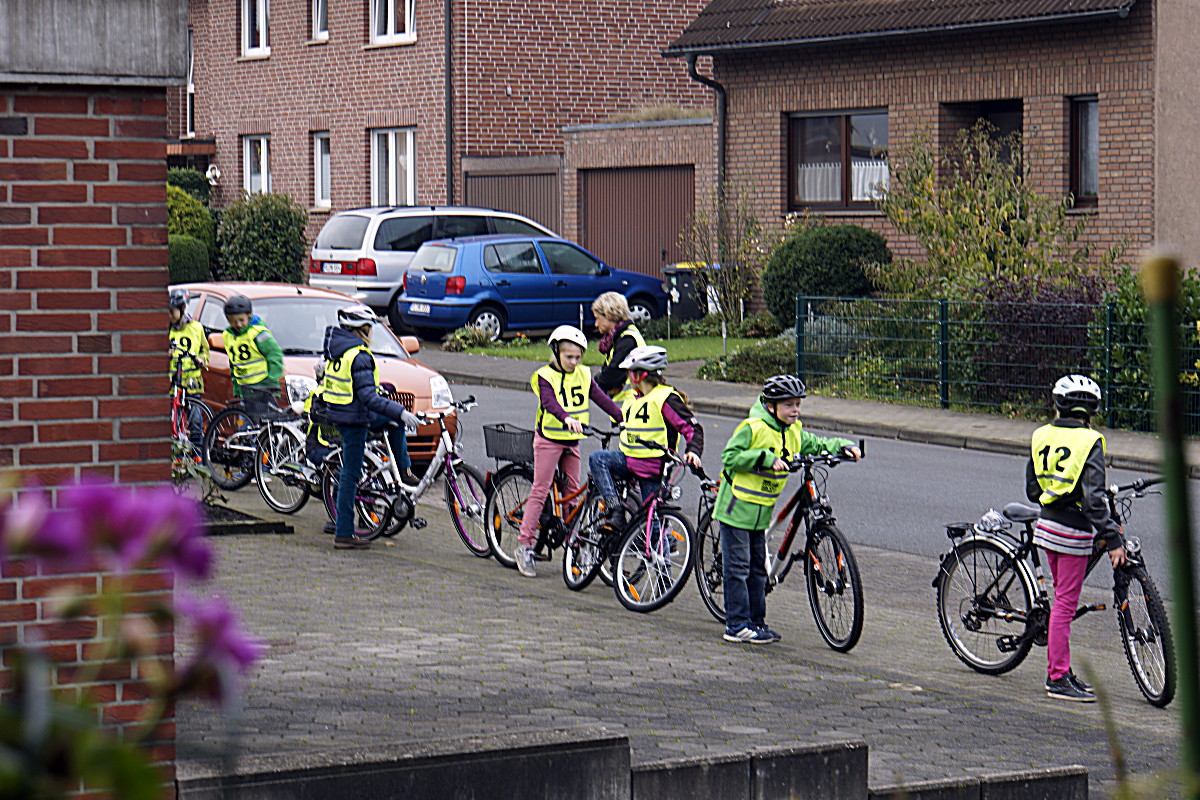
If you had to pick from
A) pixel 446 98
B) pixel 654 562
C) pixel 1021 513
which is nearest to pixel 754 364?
pixel 654 562

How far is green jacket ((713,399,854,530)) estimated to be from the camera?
8695 mm

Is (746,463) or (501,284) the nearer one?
(746,463)

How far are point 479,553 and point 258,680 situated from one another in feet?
14.3

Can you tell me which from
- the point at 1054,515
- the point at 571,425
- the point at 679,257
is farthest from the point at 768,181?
the point at 1054,515

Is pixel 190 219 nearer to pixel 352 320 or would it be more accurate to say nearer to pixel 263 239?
pixel 263 239

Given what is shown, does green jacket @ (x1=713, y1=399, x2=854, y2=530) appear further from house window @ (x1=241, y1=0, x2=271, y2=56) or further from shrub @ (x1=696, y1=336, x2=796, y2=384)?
house window @ (x1=241, y1=0, x2=271, y2=56)

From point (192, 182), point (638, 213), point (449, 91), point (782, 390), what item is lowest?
point (782, 390)

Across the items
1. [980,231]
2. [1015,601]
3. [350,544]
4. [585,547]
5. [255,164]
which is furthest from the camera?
[255,164]

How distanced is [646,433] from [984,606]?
7.35 feet

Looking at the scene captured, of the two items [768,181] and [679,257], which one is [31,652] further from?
[679,257]

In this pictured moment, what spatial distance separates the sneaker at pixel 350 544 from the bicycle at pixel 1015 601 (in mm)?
4138

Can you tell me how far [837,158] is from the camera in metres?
26.7

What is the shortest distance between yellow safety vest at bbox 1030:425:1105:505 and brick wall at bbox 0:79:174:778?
453 centimetres

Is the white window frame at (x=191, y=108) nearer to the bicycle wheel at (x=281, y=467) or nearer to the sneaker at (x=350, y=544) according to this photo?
the bicycle wheel at (x=281, y=467)
